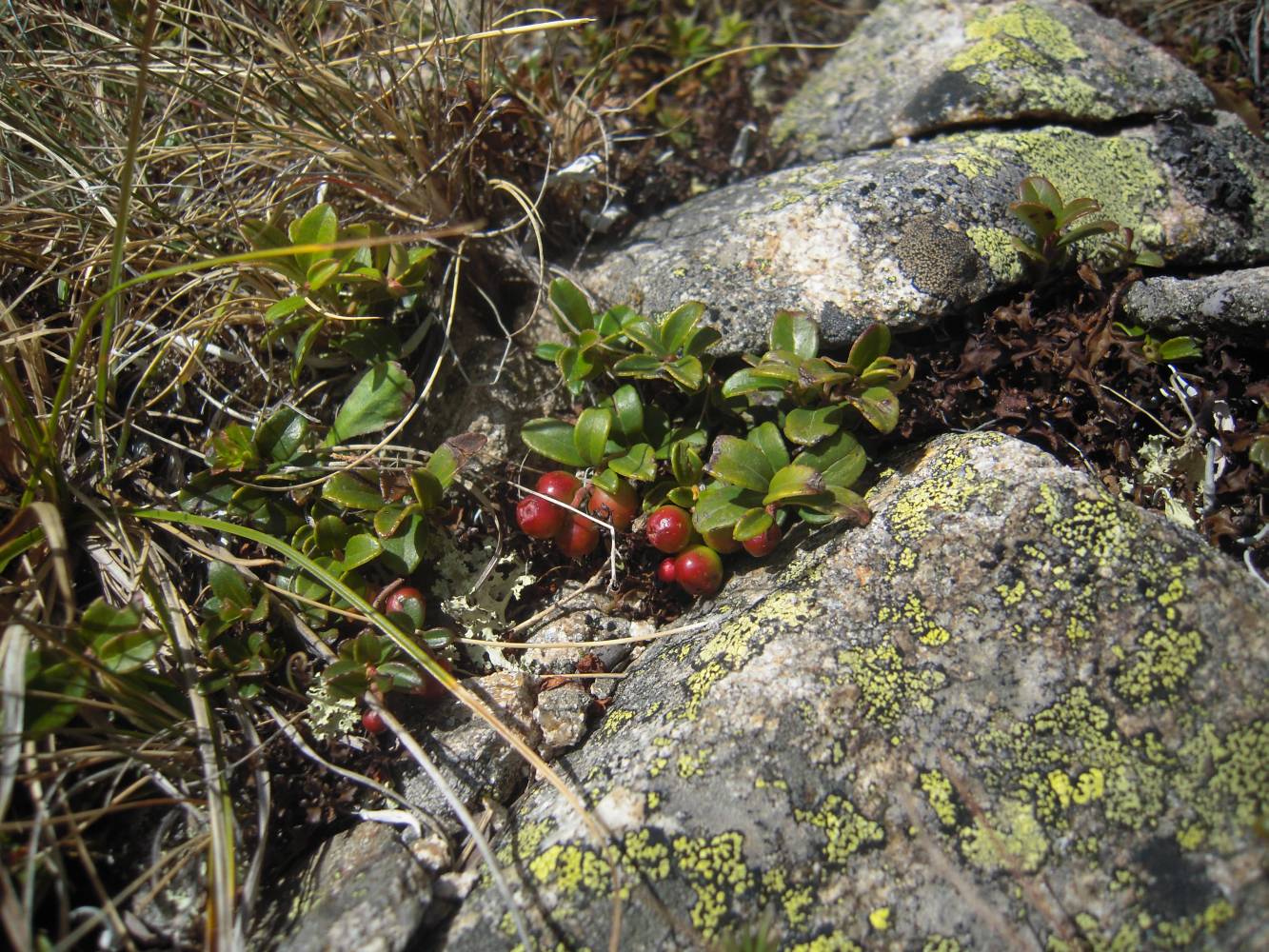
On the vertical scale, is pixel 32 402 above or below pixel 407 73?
below

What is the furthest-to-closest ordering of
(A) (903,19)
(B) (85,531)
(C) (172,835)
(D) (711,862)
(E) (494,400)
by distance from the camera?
(A) (903,19) → (E) (494,400) → (B) (85,531) → (C) (172,835) → (D) (711,862)

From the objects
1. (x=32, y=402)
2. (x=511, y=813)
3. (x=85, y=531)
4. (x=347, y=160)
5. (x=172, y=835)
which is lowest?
(x=511, y=813)

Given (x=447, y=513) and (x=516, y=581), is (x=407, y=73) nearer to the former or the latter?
(x=447, y=513)

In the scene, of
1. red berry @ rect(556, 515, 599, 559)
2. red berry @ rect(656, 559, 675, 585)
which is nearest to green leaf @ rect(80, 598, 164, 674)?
red berry @ rect(556, 515, 599, 559)

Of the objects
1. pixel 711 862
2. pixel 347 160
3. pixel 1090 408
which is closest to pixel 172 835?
pixel 711 862

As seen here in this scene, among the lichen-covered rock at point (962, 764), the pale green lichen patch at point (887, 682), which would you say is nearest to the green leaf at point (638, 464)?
the lichen-covered rock at point (962, 764)

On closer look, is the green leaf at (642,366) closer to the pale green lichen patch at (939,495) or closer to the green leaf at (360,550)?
the pale green lichen patch at (939,495)
